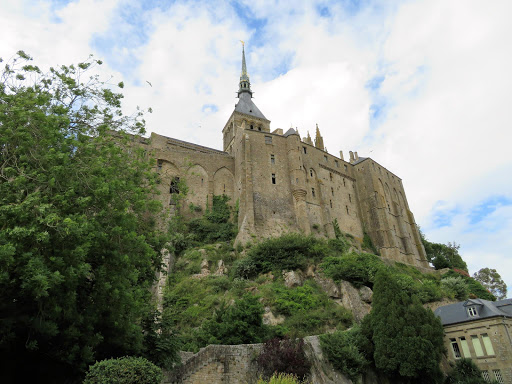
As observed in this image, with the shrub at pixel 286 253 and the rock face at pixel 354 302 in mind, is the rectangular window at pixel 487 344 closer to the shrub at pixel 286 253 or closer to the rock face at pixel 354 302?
the rock face at pixel 354 302

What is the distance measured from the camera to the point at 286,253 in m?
28.6

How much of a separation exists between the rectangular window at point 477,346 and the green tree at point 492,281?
106 ft

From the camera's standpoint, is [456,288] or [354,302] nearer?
[354,302]

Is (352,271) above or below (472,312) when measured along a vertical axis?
above

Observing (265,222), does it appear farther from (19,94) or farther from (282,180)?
(19,94)

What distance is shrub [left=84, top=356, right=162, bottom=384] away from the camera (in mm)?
9391

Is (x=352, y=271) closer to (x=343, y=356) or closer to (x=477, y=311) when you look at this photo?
(x=477, y=311)

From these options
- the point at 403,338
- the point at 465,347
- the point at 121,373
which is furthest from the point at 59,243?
the point at 465,347

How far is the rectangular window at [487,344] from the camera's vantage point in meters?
20.3

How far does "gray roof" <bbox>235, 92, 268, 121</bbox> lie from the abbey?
11205 mm

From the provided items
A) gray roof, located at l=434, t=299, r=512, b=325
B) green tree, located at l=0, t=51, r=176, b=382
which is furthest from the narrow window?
green tree, located at l=0, t=51, r=176, b=382

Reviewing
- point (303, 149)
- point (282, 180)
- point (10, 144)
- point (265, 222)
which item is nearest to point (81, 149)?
point (10, 144)

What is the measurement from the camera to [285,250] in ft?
95.1

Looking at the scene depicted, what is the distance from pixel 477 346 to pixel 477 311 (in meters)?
1.90
